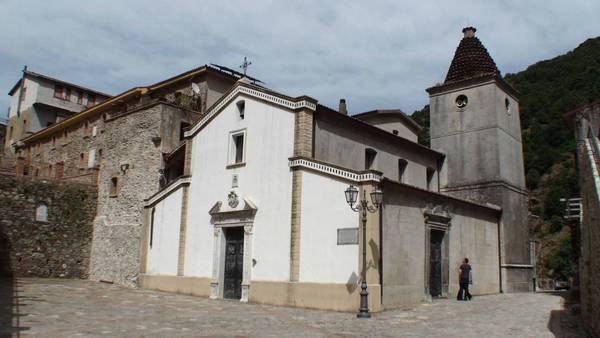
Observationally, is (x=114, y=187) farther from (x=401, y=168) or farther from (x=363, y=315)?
(x=363, y=315)

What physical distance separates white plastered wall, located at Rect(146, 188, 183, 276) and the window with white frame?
3.46m

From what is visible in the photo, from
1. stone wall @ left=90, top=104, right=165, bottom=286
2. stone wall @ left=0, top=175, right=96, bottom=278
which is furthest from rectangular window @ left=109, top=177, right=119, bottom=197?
stone wall @ left=0, top=175, right=96, bottom=278

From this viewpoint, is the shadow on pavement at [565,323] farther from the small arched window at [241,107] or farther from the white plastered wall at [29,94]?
the white plastered wall at [29,94]

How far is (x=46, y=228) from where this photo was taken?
27391 mm

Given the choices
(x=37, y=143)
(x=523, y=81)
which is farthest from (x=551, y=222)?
(x=37, y=143)

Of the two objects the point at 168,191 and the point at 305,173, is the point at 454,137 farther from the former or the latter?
the point at 168,191

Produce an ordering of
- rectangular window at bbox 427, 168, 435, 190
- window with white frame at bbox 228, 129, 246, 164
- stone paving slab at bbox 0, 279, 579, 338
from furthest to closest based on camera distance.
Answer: rectangular window at bbox 427, 168, 435, 190 < window with white frame at bbox 228, 129, 246, 164 < stone paving slab at bbox 0, 279, 579, 338

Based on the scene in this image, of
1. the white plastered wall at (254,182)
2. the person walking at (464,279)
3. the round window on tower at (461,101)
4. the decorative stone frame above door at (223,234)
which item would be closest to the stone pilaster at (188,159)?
the white plastered wall at (254,182)

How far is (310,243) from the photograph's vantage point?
17656mm

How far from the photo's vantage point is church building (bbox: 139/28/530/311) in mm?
A: 17125

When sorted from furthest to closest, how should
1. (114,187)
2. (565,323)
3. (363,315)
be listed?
(114,187) < (363,315) < (565,323)

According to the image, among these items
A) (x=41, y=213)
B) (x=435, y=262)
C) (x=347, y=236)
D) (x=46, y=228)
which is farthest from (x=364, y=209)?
(x=41, y=213)

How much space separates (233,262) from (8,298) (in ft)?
25.6

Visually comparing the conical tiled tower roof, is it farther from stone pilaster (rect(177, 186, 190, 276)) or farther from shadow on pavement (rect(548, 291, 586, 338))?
stone pilaster (rect(177, 186, 190, 276))
